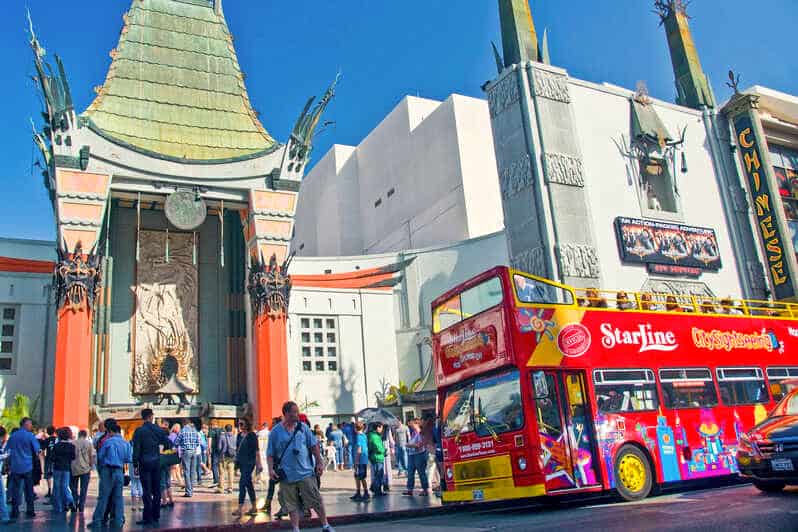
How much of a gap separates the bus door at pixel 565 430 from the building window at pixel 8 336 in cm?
2504

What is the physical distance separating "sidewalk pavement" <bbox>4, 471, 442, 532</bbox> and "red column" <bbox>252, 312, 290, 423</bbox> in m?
11.3

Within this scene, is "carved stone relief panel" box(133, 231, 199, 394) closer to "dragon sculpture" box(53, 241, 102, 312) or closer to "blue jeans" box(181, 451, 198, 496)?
"dragon sculpture" box(53, 241, 102, 312)

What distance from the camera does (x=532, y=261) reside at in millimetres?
24891

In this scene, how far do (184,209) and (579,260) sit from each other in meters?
16.5

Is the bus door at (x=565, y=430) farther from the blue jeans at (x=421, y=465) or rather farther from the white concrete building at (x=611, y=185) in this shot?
the white concrete building at (x=611, y=185)

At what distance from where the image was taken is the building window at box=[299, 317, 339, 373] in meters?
34.2

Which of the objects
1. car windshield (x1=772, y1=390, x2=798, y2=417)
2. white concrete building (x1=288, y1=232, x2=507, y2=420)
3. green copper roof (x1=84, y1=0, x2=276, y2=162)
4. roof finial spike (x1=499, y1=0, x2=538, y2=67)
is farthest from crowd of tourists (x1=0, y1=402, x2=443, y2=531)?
green copper roof (x1=84, y1=0, x2=276, y2=162)

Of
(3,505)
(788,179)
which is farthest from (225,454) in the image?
(788,179)

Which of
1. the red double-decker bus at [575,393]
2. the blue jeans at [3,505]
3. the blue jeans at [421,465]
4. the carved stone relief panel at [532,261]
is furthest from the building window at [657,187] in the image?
the blue jeans at [3,505]

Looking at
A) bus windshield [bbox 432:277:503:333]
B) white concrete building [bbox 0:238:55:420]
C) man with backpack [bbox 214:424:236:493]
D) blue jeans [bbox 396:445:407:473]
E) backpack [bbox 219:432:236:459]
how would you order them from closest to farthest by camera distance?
bus windshield [bbox 432:277:503:333]
man with backpack [bbox 214:424:236:493]
backpack [bbox 219:432:236:459]
blue jeans [bbox 396:445:407:473]
white concrete building [bbox 0:238:55:420]

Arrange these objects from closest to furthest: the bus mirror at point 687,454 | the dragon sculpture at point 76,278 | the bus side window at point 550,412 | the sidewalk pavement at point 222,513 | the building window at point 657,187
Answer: the sidewalk pavement at point 222,513 → the bus side window at point 550,412 → the bus mirror at point 687,454 → the dragon sculpture at point 76,278 → the building window at point 657,187

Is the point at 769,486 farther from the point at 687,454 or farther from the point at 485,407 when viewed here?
the point at 485,407

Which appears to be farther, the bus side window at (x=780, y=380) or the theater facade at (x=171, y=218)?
the theater facade at (x=171, y=218)

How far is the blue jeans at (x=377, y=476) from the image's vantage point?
16.2 m
